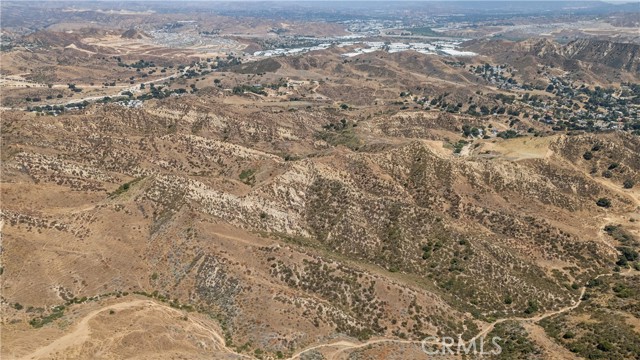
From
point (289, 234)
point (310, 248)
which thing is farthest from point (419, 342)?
point (289, 234)

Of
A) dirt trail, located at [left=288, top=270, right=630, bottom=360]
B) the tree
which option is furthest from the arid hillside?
the tree

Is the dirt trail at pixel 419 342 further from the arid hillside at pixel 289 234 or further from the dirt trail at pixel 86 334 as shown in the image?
the dirt trail at pixel 86 334

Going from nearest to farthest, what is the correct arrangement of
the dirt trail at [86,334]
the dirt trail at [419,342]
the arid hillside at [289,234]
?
the dirt trail at [86,334], the dirt trail at [419,342], the arid hillside at [289,234]

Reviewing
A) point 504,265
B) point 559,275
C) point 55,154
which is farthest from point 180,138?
point 559,275

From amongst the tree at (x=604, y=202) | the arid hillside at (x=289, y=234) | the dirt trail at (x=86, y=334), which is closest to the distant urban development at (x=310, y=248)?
the dirt trail at (x=86, y=334)

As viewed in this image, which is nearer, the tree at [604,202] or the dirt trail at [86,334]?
the dirt trail at [86,334]

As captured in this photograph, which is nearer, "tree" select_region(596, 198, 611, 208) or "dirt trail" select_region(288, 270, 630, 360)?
"dirt trail" select_region(288, 270, 630, 360)

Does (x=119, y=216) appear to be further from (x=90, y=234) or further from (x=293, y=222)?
(x=293, y=222)

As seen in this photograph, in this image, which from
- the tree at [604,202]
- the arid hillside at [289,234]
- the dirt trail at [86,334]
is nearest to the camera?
the dirt trail at [86,334]

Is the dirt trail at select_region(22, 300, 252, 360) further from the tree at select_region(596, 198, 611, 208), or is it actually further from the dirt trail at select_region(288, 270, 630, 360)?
the tree at select_region(596, 198, 611, 208)

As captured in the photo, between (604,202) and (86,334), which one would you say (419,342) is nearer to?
(86,334)

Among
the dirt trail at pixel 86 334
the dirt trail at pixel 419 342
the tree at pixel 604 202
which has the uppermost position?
the tree at pixel 604 202
